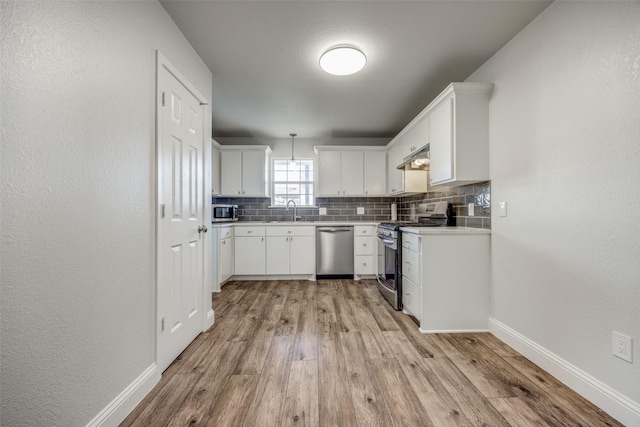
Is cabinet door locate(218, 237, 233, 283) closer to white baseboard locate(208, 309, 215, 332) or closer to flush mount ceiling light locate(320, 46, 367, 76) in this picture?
white baseboard locate(208, 309, 215, 332)

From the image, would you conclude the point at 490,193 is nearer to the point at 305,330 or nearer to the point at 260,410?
the point at 305,330

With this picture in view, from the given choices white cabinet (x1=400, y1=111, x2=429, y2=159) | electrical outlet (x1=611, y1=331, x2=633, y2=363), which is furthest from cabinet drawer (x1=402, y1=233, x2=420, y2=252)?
electrical outlet (x1=611, y1=331, x2=633, y2=363)

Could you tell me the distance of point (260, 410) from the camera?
131cm

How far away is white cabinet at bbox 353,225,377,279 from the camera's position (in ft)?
13.0

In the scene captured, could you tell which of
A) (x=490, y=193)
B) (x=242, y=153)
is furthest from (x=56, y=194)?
(x=242, y=153)

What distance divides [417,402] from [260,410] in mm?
817

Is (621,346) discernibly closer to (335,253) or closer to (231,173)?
(335,253)

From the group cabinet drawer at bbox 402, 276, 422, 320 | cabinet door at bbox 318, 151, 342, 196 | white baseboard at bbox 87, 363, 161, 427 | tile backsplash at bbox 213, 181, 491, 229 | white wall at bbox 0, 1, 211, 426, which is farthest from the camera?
tile backsplash at bbox 213, 181, 491, 229

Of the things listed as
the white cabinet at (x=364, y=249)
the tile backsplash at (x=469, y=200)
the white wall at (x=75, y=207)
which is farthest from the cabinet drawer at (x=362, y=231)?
the white wall at (x=75, y=207)

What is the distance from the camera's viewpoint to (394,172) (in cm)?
401

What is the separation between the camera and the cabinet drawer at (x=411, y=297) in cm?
231

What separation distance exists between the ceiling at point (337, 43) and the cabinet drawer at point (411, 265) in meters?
1.71

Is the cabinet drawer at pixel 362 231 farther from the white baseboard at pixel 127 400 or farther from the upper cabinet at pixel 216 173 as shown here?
the white baseboard at pixel 127 400

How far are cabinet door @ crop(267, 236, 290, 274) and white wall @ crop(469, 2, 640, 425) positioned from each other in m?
2.70
